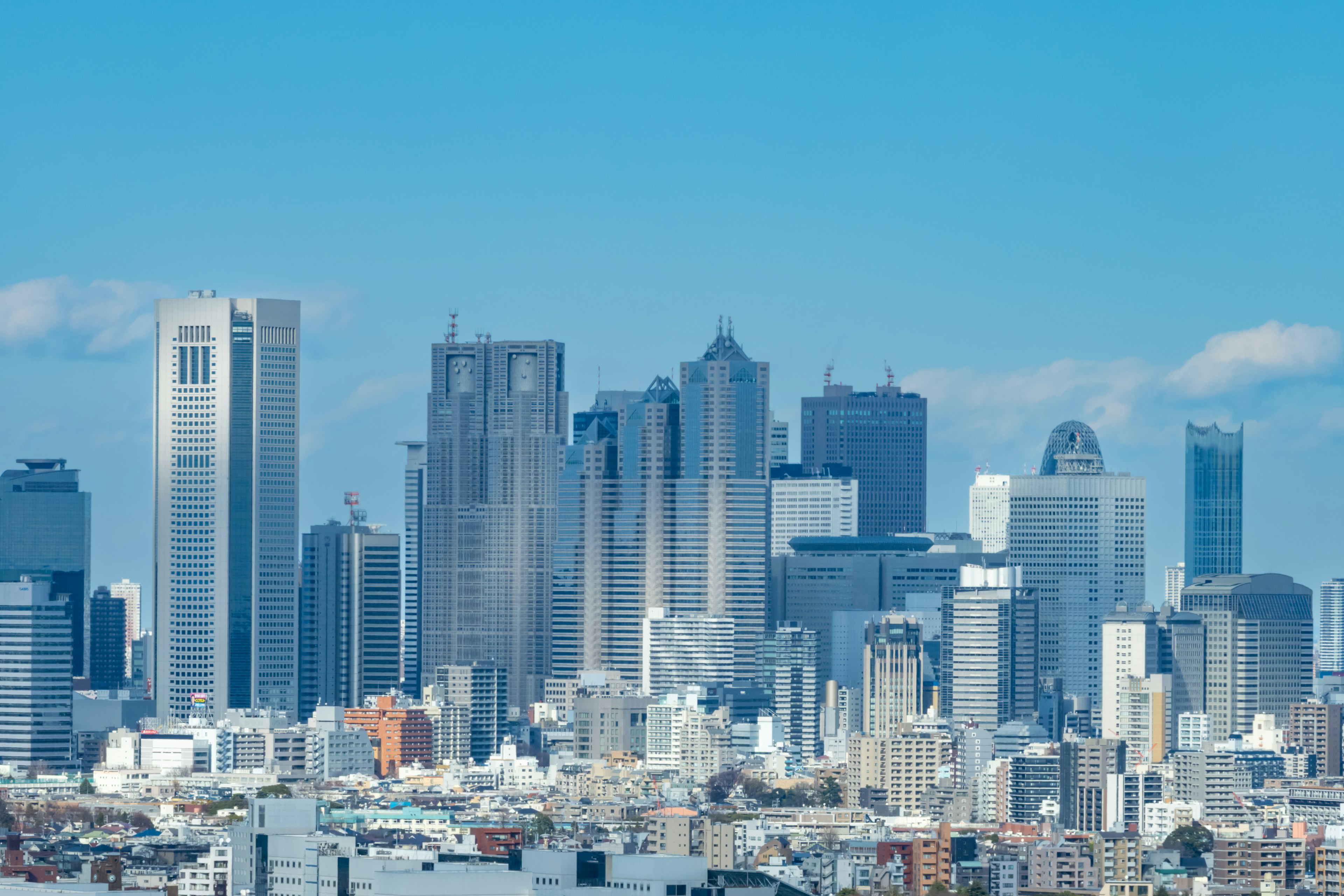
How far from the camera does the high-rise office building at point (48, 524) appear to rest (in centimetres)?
11194

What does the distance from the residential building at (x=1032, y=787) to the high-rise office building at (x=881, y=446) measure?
165 ft

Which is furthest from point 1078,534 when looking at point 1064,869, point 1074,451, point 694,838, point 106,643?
point 1064,869

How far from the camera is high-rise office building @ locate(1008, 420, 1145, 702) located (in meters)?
122

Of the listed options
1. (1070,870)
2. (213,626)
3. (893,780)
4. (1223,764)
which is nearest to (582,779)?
(893,780)

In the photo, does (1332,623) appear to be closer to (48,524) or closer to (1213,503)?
(1213,503)

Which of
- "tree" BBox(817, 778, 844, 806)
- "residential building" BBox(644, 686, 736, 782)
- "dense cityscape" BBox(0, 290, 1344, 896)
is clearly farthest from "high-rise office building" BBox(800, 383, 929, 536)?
"tree" BBox(817, 778, 844, 806)

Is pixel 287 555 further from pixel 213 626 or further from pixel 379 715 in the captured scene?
pixel 379 715

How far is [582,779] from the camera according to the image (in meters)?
89.6

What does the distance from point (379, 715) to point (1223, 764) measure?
28.5 meters

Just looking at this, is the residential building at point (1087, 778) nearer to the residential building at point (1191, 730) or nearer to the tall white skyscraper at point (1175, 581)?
the residential building at point (1191, 730)

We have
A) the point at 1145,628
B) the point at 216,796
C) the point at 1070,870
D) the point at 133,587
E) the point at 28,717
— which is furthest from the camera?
the point at 133,587

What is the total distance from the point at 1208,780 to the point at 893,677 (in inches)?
951

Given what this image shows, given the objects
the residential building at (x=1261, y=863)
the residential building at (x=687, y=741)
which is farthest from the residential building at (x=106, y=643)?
the residential building at (x=1261, y=863)

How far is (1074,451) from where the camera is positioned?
12562 cm
